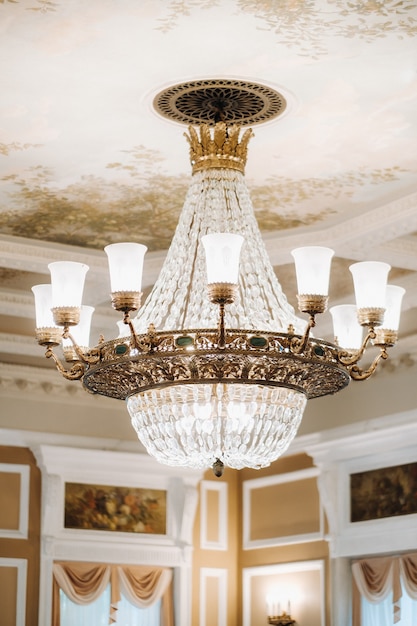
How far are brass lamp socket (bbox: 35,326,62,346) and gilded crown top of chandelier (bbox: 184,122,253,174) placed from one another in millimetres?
937

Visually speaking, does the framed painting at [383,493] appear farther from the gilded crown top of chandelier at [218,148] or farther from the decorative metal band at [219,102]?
the gilded crown top of chandelier at [218,148]

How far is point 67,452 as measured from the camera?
9320 millimetres

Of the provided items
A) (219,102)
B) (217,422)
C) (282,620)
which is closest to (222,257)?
(217,422)

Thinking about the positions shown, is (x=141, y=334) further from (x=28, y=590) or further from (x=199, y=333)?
(x=28, y=590)

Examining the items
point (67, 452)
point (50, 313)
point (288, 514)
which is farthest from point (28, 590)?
point (50, 313)

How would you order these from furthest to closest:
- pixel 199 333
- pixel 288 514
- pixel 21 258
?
pixel 288 514, pixel 21 258, pixel 199 333

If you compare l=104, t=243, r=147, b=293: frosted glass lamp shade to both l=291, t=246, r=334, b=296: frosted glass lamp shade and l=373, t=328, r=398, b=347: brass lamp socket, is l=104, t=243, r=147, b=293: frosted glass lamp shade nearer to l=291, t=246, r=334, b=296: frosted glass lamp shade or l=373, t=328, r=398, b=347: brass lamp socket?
l=291, t=246, r=334, b=296: frosted glass lamp shade

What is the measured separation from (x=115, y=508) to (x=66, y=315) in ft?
18.4

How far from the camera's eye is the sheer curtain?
8.45m

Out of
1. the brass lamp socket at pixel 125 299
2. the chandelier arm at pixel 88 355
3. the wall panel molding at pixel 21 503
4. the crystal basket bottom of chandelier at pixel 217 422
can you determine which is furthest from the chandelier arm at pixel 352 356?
the wall panel molding at pixel 21 503

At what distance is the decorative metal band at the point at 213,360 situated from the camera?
14.0 ft

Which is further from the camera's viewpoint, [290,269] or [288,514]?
[288,514]

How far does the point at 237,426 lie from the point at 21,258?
3.10 m

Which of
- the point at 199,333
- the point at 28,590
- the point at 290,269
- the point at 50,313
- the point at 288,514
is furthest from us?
the point at 288,514
